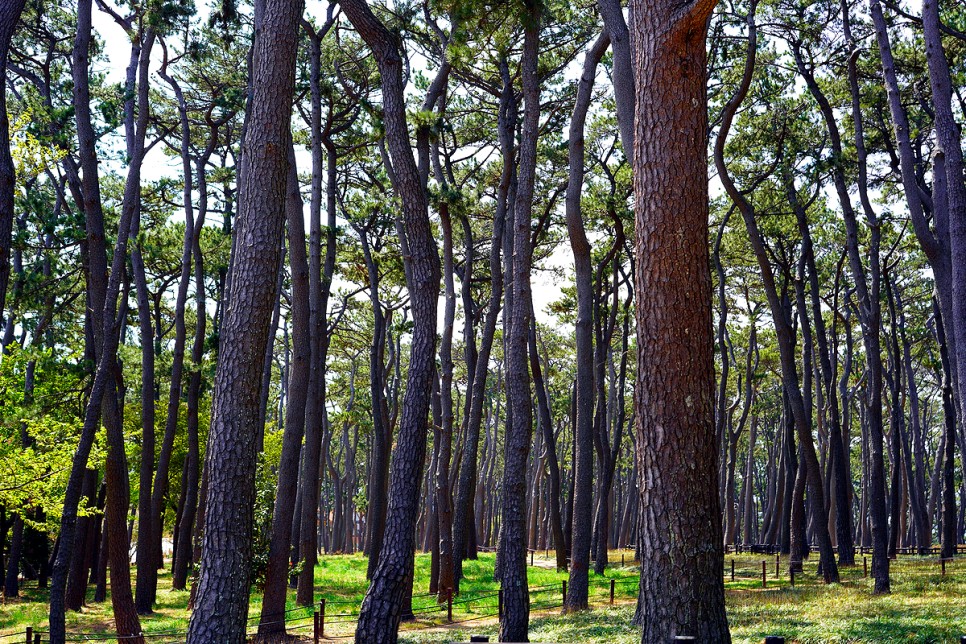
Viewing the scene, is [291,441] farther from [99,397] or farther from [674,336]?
[674,336]

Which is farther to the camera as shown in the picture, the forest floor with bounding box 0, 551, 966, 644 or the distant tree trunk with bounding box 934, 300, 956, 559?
the distant tree trunk with bounding box 934, 300, 956, 559

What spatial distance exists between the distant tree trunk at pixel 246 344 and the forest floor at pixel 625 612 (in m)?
5.13

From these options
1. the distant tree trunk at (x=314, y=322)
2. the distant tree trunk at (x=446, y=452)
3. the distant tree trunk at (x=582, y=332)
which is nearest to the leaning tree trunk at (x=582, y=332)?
the distant tree trunk at (x=582, y=332)

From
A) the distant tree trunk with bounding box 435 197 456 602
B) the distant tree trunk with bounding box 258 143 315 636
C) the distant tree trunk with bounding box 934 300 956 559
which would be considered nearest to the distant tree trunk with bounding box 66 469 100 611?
the distant tree trunk with bounding box 258 143 315 636

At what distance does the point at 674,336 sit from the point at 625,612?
1027cm

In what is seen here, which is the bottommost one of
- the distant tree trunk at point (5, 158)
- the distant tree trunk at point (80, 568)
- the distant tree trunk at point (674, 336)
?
the distant tree trunk at point (80, 568)

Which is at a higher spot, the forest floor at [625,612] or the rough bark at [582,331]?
the rough bark at [582,331]

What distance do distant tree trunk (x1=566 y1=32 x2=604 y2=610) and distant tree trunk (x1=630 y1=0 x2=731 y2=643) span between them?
791 centimetres

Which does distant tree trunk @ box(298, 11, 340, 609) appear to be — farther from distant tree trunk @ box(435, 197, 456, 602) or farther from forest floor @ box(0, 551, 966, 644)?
distant tree trunk @ box(435, 197, 456, 602)

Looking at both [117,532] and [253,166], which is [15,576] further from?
[253,166]

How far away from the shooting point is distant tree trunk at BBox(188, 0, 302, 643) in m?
6.79

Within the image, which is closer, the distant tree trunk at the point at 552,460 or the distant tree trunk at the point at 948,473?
the distant tree trunk at the point at 552,460

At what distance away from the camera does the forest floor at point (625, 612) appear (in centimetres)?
1057

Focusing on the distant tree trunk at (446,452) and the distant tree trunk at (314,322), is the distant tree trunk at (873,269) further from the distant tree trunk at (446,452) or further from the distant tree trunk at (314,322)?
the distant tree trunk at (314,322)
